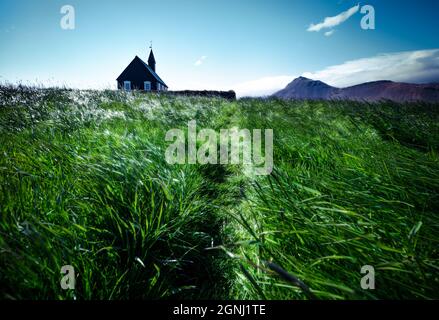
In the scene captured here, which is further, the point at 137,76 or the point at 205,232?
the point at 137,76

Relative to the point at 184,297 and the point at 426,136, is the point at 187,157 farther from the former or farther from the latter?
the point at 426,136

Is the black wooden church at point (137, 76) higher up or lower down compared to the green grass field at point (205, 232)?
higher up

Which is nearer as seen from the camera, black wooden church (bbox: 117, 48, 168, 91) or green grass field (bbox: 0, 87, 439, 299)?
green grass field (bbox: 0, 87, 439, 299)

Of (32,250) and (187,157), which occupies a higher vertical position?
(187,157)

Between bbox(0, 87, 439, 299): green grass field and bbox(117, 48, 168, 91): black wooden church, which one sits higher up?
bbox(117, 48, 168, 91): black wooden church

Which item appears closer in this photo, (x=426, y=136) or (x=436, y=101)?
(x=426, y=136)

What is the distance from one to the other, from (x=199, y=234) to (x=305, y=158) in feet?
4.90

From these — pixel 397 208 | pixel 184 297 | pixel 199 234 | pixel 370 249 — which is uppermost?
pixel 397 208

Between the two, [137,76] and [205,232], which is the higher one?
[137,76]

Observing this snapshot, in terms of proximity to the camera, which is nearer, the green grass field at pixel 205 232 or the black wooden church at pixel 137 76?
the green grass field at pixel 205 232
